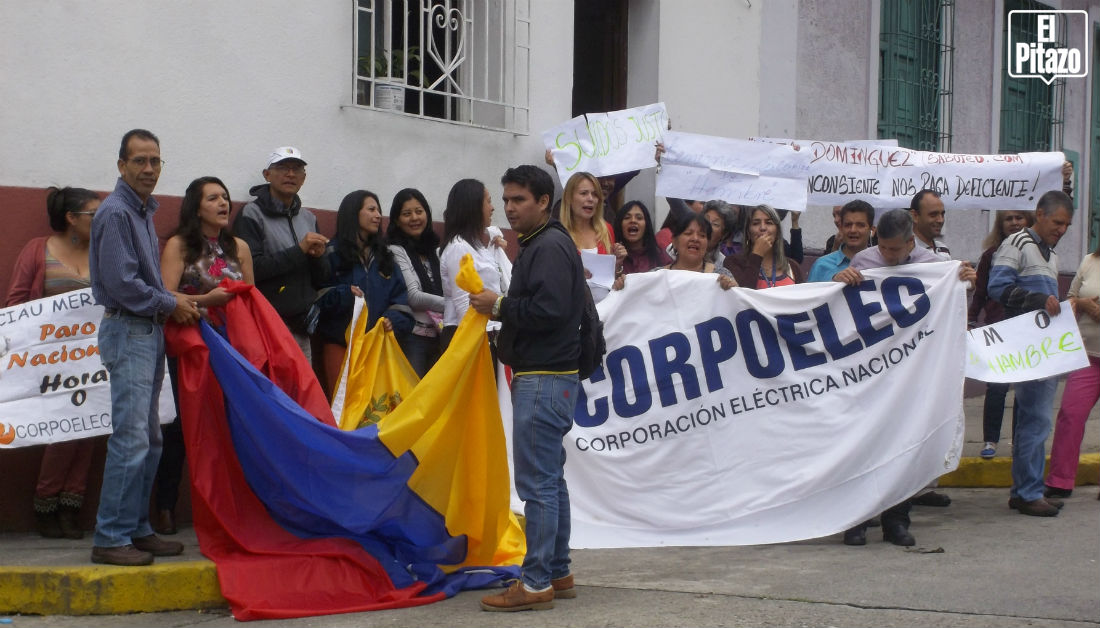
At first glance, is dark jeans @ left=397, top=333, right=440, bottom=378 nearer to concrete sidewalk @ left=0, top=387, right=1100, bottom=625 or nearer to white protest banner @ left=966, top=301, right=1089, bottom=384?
concrete sidewalk @ left=0, top=387, right=1100, bottom=625

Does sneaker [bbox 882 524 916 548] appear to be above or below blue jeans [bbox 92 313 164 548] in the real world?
below

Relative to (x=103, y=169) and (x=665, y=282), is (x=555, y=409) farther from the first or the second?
(x=103, y=169)

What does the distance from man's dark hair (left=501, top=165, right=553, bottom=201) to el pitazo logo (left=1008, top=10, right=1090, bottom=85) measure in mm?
11576

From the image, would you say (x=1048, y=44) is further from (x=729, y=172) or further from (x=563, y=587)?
(x=563, y=587)

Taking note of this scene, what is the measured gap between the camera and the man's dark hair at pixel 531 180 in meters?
A: 5.96

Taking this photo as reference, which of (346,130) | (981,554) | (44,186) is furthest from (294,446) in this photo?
(981,554)

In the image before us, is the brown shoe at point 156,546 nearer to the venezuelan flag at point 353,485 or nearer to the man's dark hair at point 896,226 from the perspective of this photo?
the venezuelan flag at point 353,485

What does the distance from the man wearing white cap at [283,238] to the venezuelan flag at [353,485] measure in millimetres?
1247

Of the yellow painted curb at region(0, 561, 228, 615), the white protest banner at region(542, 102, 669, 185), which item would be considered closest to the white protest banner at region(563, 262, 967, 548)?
the white protest banner at region(542, 102, 669, 185)

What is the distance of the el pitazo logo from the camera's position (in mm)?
16203

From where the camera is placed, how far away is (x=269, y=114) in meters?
8.16

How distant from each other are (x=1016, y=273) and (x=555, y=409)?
399 cm

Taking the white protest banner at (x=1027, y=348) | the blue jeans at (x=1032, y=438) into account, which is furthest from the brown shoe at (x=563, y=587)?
the blue jeans at (x=1032, y=438)

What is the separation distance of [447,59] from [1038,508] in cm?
476
